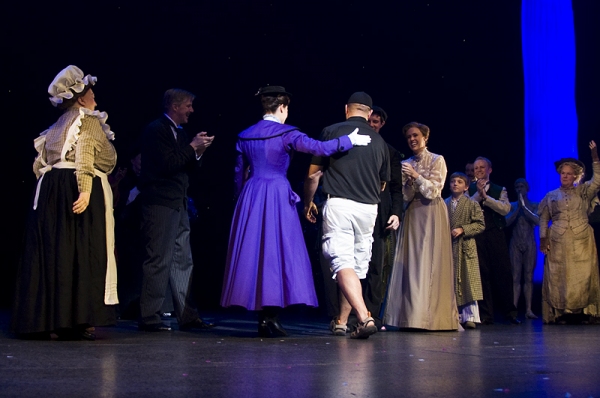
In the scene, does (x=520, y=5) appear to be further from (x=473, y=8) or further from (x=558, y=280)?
(x=558, y=280)

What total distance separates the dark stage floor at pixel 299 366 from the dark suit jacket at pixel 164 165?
868 millimetres

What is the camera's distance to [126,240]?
24.6ft

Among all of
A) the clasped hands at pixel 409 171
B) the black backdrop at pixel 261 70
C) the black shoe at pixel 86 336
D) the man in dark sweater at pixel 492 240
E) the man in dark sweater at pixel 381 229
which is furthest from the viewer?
the black backdrop at pixel 261 70

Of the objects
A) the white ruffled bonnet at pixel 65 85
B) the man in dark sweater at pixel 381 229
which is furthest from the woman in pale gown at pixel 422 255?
the white ruffled bonnet at pixel 65 85

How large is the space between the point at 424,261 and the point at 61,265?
8.21ft

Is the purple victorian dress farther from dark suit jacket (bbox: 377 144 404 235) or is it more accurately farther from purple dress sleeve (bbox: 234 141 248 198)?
dark suit jacket (bbox: 377 144 404 235)

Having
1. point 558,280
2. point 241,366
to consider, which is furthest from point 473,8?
point 241,366

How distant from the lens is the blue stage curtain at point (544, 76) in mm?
9242

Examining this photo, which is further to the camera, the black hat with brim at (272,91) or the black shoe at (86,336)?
the black hat with brim at (272,91)

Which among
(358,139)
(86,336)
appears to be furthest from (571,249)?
(86,336)

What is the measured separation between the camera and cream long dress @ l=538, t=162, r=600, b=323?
7219 mm

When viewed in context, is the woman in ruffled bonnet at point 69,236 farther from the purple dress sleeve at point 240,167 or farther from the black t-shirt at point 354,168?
the black t-shirt at point 354,168

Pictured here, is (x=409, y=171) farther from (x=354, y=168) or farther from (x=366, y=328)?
(x=366, y=328)

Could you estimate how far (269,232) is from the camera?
189 inches
